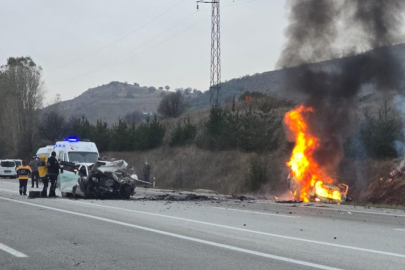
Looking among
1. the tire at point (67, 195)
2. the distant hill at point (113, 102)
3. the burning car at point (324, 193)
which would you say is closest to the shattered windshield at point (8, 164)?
the tire at point (67, 195)

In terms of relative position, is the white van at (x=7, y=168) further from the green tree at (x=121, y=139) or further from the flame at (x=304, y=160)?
the flame at (x=304, y=160)

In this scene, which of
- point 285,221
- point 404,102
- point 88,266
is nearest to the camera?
point 88,266

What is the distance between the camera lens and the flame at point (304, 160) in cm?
2417

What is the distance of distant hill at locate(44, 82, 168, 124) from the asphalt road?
11952 centimetres

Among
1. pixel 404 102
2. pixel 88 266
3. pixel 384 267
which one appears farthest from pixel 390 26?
pixel 88 266

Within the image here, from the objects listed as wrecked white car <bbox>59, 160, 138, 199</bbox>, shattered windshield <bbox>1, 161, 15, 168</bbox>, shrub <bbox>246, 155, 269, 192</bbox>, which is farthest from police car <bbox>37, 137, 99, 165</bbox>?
shattered windshield <bbox>1, 161, 15, 168</bbox>

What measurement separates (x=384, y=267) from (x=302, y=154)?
17.0 m

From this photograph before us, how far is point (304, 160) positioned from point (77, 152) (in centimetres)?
1208

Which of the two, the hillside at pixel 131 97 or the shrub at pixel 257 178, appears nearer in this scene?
the shrub at pixel 257 178

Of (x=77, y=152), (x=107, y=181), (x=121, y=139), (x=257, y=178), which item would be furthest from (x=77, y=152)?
(x=121, y=139)

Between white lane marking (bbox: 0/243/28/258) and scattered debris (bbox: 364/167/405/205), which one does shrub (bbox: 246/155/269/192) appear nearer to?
scattered debris (bbox: 364/167/405/205)

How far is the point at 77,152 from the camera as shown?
100 ft

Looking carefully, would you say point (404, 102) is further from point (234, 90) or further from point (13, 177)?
point (234, 90)

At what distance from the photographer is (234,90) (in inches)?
4247
